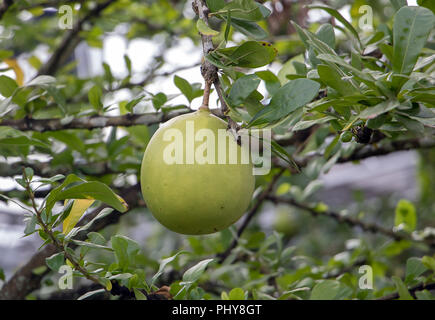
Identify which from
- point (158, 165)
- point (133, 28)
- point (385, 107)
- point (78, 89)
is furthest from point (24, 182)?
point (133, 28)

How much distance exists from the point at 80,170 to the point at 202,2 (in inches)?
19.8

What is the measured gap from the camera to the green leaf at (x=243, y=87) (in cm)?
54

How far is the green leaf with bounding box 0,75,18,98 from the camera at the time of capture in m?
0.80

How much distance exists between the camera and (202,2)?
1.88 ft

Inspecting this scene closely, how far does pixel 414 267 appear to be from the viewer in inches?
31.5

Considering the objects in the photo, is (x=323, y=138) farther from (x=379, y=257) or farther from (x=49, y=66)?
(x=49, y=66)

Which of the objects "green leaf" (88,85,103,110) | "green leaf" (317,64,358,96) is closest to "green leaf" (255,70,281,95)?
"green leaf" (317,64,358,96)

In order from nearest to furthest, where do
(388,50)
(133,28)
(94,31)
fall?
(388,50) < (94,31) < (133,28)

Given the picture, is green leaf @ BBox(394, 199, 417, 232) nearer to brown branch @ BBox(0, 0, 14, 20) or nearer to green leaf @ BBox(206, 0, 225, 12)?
green leaf @ BBox(206, 0, 225, 12)

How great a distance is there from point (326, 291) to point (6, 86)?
608mm

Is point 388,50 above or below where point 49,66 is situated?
above

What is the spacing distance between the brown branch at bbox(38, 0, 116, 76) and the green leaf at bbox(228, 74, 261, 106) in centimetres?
78

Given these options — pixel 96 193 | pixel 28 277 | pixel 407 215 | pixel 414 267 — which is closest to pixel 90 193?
pixel 96 193

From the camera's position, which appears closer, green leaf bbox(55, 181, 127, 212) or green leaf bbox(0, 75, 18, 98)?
green leaf bbox(55, 181, 127, 212)
